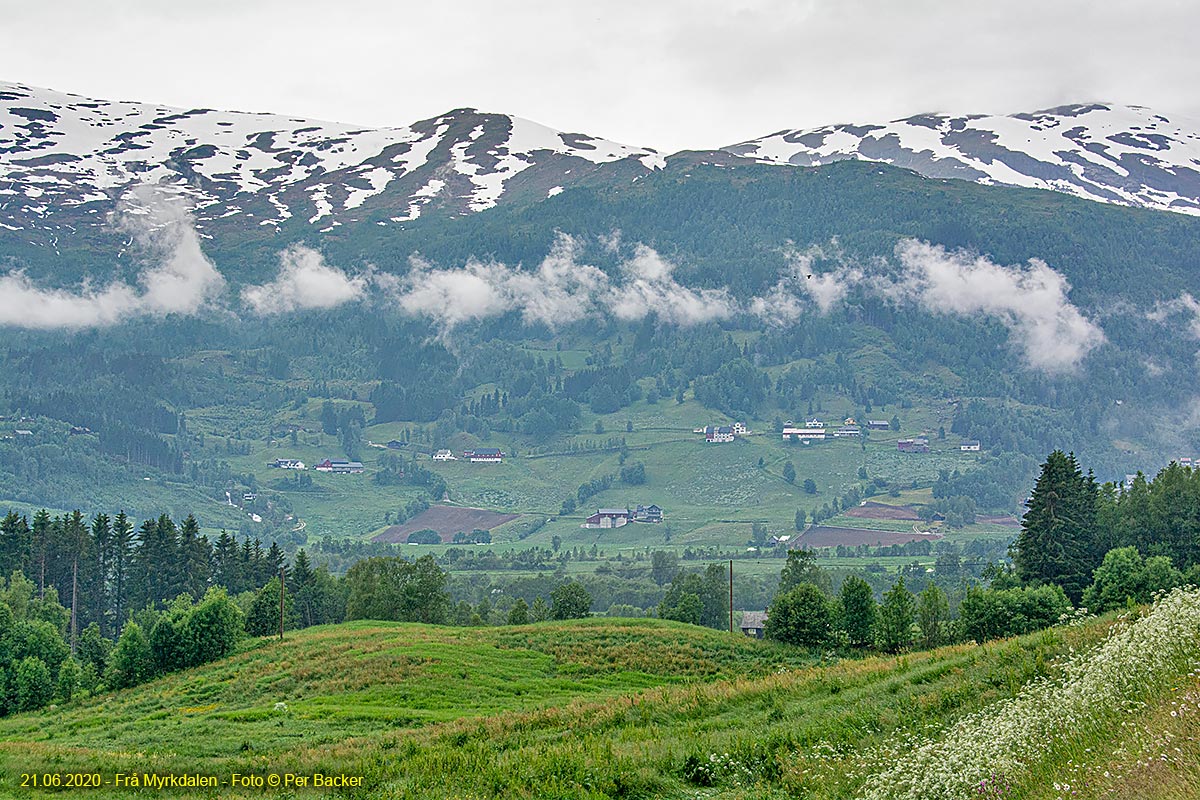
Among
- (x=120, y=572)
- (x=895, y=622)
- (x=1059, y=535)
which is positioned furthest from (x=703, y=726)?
(x=120, y=572)

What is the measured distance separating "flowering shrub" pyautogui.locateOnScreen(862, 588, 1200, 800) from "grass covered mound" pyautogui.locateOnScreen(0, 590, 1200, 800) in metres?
0.06

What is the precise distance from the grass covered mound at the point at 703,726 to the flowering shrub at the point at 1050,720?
6cm

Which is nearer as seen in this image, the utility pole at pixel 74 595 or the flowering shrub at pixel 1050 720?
the flowering shrub at pixel 1050 720

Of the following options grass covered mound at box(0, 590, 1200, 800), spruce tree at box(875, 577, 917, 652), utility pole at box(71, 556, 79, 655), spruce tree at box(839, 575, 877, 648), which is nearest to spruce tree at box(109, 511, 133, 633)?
utility pole at box(71, 556, 79, 655)

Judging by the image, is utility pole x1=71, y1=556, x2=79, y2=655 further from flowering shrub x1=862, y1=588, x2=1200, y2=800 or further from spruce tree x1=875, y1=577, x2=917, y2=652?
flowering shrub x1=862, y1=588, x2=1200, y2=800

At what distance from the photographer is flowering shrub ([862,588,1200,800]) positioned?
1755 centimetres

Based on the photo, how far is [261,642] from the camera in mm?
80250

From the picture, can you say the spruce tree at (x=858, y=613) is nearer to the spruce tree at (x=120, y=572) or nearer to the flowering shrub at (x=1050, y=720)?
the flowering shrub at (x=1050, y=720)

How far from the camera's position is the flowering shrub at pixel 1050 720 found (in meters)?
17.5

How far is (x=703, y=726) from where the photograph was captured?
3181cm

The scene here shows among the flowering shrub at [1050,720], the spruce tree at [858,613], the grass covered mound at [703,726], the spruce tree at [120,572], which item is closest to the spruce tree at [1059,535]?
the spruce tree at [858,613]

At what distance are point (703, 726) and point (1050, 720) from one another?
47.2ft

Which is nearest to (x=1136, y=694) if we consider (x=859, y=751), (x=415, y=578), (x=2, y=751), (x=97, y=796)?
(x=859, y=751)

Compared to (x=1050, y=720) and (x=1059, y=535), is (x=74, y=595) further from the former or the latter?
(x=1050, y=720)
